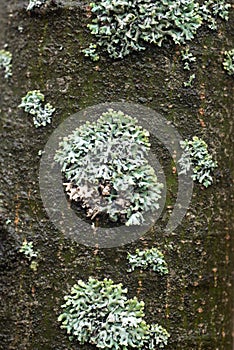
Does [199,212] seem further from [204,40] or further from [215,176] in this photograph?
[204,40]

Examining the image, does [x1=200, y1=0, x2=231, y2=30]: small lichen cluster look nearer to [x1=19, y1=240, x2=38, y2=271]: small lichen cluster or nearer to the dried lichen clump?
the dried lichen clump

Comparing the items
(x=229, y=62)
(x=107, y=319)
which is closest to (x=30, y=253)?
(x=107, y=319)

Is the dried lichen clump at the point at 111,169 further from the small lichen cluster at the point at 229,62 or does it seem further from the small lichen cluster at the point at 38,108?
the small lichen cluster at the point at 229,62

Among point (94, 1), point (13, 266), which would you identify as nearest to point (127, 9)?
point (94, 1)

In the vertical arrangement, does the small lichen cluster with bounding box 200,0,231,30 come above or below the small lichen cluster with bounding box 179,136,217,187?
above

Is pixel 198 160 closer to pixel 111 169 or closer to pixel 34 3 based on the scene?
pixel 111 169

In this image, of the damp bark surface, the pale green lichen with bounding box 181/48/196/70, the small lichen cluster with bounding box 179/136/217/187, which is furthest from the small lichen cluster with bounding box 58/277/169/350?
the pale green lichen with bounding box 181/48/196/70
